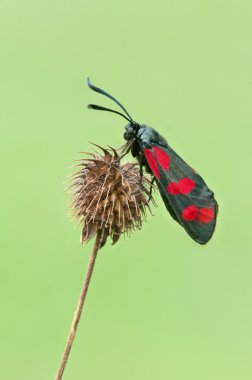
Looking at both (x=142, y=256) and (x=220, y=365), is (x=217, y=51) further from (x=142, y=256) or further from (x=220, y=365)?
(x=220, y=365)

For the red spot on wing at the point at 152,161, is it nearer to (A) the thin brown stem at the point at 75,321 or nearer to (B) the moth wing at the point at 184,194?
(B) the moth wing at the point at 184,194

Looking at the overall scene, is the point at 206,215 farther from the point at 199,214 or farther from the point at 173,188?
the point at 173,188

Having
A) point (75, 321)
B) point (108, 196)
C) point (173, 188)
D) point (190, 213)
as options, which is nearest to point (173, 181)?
point (173, 188)

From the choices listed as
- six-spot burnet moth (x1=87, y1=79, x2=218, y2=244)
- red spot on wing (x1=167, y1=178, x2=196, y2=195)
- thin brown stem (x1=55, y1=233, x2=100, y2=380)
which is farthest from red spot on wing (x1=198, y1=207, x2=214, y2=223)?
thin brown stem (x1=55, y1=233, x2=100, y2=380)

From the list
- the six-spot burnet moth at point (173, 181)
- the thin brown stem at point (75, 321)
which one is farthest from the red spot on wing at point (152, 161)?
the thin brown stem at point (75, 321)

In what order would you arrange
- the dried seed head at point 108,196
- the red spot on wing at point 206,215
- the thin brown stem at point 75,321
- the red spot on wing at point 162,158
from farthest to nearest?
the red spot on wing at point 162,158
the red spot on wing at point 206,215
the dried seed head at point 108,196
the thin brown stem at point 75,321

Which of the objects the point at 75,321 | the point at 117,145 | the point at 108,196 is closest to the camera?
the point at 75,321

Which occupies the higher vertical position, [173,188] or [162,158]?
[162,158]

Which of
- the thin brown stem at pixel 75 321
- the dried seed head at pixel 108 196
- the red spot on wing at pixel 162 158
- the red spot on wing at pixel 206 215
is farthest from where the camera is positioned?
the red spot on wing at pixel 162 158
